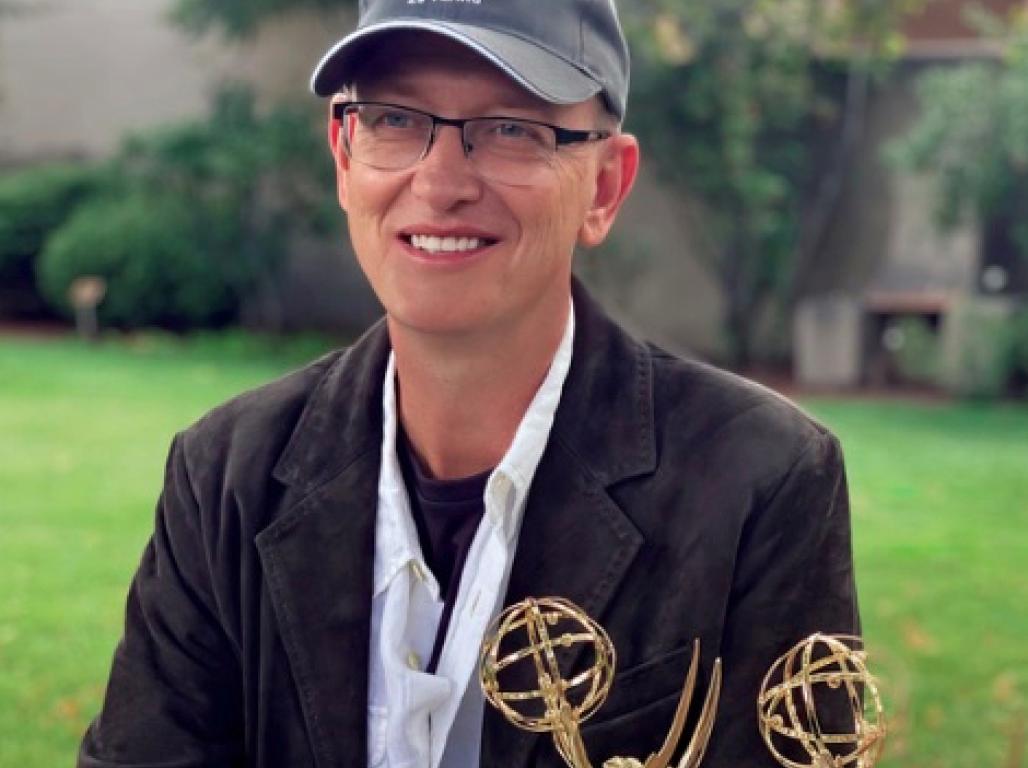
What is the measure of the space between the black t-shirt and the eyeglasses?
0.46 m

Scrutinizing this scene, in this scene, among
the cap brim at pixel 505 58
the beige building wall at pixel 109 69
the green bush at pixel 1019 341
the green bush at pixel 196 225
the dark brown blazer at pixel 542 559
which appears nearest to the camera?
the cap brim at pixel 505 58

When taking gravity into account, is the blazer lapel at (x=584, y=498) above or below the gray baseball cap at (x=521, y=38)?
below

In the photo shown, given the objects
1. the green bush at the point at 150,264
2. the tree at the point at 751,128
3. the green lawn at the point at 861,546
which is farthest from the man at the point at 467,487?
the green bush at the point at 150,264

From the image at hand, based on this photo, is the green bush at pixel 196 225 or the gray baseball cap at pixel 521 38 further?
the green bush at pixel 196 225

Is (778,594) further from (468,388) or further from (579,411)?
(468,388)

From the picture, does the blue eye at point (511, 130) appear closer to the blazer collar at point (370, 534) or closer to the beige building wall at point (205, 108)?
the blazer collar at point (370, 534)

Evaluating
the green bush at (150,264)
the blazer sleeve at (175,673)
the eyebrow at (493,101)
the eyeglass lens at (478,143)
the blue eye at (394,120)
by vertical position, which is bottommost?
the green bush at (150,264)

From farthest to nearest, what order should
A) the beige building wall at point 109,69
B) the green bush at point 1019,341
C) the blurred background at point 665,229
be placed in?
the beige building wall at point 109,69
the green bush at point 1019,341
the blurred background at point 665,229

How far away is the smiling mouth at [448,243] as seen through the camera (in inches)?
81.8

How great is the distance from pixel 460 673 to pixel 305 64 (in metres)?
15.6

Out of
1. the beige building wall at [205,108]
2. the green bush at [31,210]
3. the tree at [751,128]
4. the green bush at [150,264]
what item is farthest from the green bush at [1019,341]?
the green bush at [31,210]

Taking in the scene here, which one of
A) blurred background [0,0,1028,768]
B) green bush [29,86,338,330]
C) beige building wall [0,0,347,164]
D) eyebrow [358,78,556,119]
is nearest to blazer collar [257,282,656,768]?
eyebrow [358,78,556,119]

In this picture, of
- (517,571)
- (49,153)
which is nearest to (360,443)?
(517,571)

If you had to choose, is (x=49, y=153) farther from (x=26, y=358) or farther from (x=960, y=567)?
(x=960, y=567)
